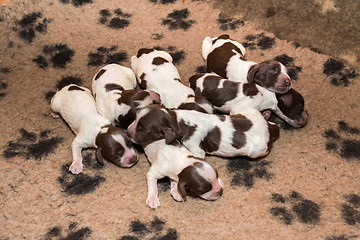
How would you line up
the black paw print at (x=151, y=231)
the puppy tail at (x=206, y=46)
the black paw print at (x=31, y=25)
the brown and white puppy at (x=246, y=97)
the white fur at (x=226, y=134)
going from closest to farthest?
1. the black paw print at (x=151, y=231)
2. the white fur at (x=226, y=134)
3. the brown and white puppy at (x=246, y=97)
4. the puppy tail at (x=206, y=46)
5. the black paw print at (x=31, y=25)

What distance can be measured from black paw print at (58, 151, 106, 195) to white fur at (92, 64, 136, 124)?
1.87 ft

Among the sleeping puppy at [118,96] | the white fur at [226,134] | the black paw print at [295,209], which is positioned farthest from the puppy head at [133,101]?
the black paw print at [295,209]

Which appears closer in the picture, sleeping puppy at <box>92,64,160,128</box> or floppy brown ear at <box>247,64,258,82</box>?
sleeping puppy at <box>92,64,160,128</box>

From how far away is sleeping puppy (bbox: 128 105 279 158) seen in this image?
12.2 feet

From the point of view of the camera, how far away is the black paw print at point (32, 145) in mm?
4082

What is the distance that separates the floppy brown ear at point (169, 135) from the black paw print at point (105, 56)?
1.74 metres

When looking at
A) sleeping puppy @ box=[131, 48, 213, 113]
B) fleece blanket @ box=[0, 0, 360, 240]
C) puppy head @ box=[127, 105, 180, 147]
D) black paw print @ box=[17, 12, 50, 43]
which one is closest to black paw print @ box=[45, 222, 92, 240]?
fleece blanket @ box=[0, 0, 360, 240]

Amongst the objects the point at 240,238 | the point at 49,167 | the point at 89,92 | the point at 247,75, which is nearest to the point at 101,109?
the point at 89,92

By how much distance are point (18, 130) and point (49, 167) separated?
2.12 ft

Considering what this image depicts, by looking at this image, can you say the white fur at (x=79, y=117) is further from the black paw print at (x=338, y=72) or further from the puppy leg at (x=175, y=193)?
the black paw print at (x=338, y=72)

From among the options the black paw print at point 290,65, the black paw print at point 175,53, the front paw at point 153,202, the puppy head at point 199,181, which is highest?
the black paw print at point 290,65

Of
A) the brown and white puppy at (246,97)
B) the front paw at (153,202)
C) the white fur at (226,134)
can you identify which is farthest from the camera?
the brown and white puppy at (246,97)

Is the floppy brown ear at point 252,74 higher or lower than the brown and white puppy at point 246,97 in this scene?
higher

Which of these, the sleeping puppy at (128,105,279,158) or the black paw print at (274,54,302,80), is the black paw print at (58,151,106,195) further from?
the black paw print at (274,54,302,80)
